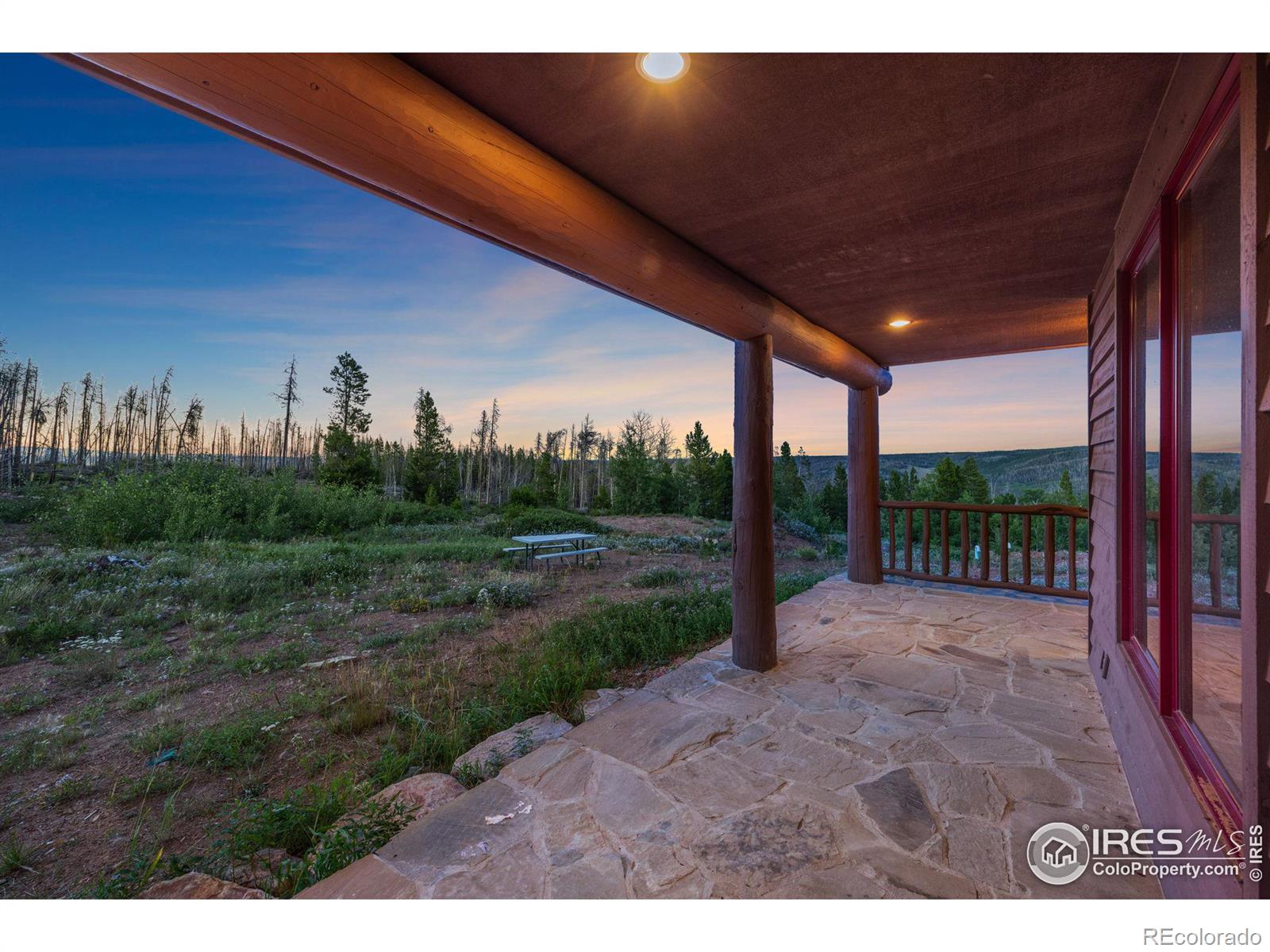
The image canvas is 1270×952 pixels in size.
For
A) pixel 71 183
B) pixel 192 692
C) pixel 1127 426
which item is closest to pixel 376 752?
pixel 192 692

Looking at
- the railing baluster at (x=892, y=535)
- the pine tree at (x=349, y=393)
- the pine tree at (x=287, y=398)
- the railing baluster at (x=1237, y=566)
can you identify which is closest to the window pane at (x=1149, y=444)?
the railing baluster at (x=1237, y=566)

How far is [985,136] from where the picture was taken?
1657mm

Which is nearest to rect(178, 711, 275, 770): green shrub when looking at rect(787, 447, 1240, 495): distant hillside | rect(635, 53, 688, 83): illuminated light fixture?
rect(635, 53, 688, 83): illuminated light fixture

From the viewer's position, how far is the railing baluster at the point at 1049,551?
4.45m

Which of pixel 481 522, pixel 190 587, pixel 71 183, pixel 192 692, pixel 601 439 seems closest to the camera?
pixel 192 692

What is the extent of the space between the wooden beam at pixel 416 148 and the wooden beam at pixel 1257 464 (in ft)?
5.58

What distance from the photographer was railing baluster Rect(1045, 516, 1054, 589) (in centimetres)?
445

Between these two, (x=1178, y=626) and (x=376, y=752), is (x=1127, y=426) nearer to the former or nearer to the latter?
(x=1178, y=626)

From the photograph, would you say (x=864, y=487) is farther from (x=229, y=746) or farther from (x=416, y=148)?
(x=229, y=746)

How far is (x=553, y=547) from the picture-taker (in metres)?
8.78

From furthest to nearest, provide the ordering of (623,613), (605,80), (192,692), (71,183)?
1. (71,183)
2. (623,613)
3. (192,692)
4. (605,80)

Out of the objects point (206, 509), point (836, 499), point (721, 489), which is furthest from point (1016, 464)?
point (206, 509)
